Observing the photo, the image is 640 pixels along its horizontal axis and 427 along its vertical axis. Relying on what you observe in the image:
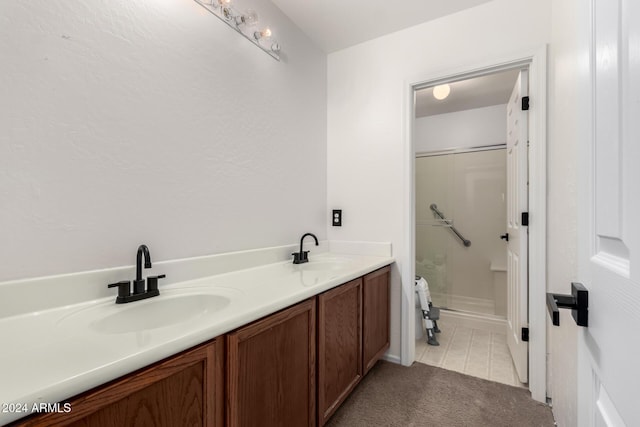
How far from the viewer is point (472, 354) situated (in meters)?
2.23

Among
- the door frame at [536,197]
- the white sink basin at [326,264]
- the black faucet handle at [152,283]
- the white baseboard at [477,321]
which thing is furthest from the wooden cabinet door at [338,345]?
the white baseboard at [477,321]

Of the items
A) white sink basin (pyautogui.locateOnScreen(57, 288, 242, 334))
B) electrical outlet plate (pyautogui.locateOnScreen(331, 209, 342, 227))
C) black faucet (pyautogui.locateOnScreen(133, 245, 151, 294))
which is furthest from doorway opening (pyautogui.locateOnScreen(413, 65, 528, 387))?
black faucet (pyautogui.locateOnScreen(133, 245, 151, 294))

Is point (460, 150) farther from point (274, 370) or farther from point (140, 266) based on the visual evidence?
point (140, 266)

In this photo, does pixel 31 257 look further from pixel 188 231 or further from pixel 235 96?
pixel 235 96

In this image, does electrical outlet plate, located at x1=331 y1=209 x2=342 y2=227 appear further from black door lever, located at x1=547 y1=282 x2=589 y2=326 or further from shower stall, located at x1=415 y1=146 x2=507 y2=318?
black door lever, located at x1=547 y1=282 x2=589 y2=326

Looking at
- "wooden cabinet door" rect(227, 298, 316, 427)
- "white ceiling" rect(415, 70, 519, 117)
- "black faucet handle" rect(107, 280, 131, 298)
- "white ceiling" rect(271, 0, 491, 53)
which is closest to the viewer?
"wooden cabinet door" rect(227, 298, 316, 427)

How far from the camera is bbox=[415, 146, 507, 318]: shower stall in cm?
312

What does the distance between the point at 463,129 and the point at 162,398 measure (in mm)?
3620

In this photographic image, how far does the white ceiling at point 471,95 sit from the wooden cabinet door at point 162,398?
2600 mm

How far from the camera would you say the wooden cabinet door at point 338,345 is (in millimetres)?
1296

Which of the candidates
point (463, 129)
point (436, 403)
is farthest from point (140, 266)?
point (463, 129)

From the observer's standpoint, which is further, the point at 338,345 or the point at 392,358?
the point at 392,358

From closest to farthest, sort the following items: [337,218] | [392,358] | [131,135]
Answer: [131,135] < [392,358] < [337,218]

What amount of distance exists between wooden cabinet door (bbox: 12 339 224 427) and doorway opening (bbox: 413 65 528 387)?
184 cm
